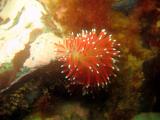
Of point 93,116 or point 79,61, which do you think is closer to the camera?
point 79,61

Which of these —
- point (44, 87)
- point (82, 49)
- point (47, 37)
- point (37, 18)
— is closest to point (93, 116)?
point (44, 87)

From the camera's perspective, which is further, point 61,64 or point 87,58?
point 61,64

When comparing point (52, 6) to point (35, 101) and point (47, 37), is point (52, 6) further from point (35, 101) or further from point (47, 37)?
point (35, 101)

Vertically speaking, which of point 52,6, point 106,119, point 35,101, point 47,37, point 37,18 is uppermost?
point 52,6
